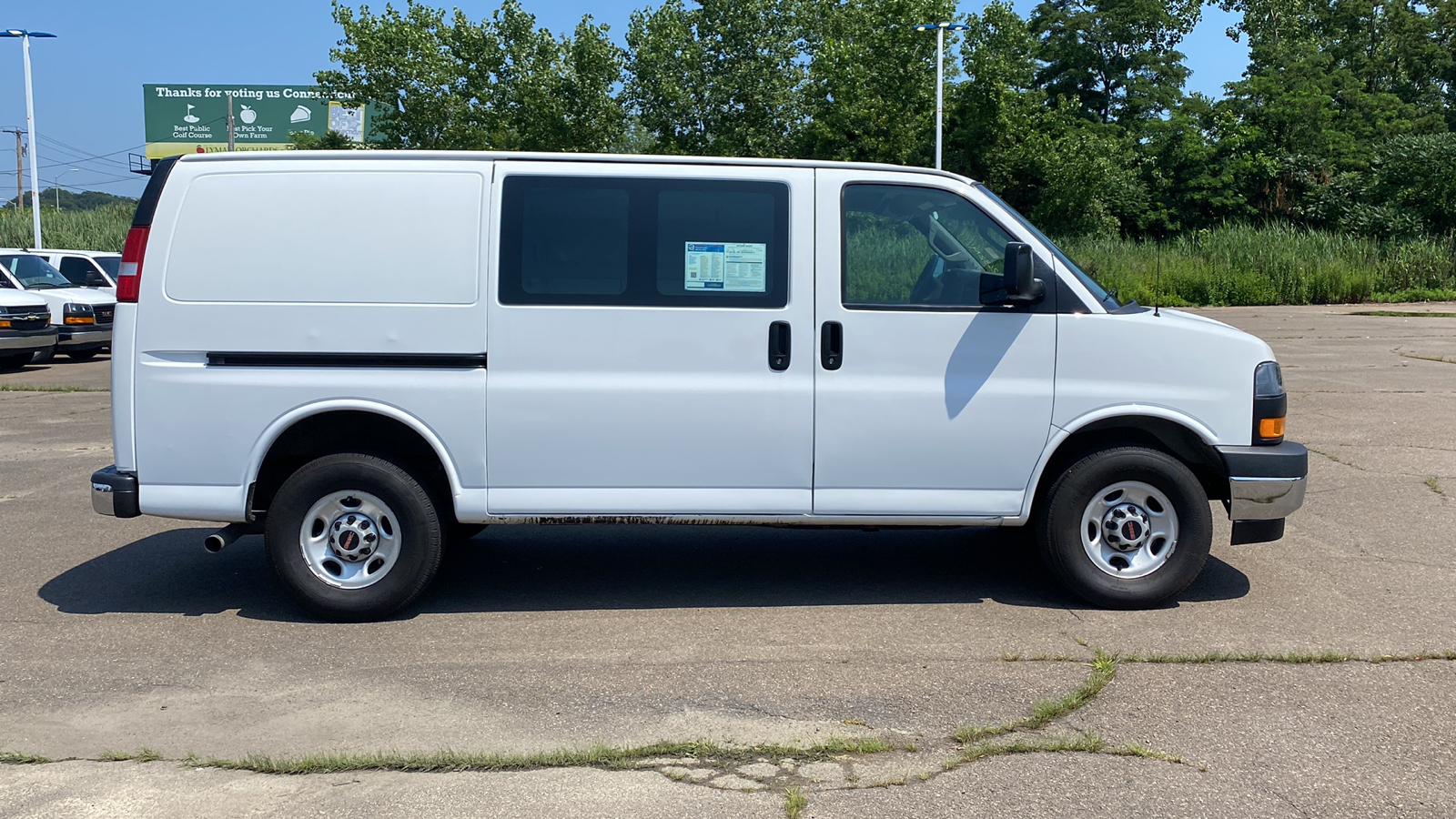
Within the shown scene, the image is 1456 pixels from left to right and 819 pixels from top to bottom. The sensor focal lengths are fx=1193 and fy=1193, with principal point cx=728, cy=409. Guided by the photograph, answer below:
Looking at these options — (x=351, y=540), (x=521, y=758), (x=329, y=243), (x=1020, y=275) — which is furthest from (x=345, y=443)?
(x=1020, y=275)

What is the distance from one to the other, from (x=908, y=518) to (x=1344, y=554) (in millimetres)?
2890

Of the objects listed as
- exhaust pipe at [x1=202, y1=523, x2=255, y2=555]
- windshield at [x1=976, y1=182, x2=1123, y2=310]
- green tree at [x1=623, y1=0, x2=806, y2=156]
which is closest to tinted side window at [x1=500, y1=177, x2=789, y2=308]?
windshield at [x1=976, y1=182, x2=1123, y2=310]

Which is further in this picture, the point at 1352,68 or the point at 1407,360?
the point at 1352,68

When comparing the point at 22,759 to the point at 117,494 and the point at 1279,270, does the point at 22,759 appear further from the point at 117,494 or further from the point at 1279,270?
the point at 1279,270

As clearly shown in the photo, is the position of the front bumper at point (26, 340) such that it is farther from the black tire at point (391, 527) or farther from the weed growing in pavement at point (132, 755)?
the weed growing in pavement at point (132, 755)

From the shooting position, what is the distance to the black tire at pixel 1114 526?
5.67 meters

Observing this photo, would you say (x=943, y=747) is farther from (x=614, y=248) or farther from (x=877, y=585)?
(x=614, y=248)

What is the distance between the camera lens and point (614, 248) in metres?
5.57

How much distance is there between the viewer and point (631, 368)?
5.54m

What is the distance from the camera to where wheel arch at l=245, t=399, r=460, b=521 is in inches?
218

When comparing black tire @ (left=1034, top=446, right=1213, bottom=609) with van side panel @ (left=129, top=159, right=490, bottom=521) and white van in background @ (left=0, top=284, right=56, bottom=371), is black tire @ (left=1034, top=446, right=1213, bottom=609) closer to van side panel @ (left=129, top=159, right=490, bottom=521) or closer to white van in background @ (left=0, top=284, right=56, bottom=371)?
van side panel @ (left=129, top=159, right=490, bottom=521)

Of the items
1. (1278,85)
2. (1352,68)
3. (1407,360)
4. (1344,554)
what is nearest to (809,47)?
(1278,85)

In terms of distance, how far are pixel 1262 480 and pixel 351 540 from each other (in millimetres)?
4319

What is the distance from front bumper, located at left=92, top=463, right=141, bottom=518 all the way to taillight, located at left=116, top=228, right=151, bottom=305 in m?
0.82
